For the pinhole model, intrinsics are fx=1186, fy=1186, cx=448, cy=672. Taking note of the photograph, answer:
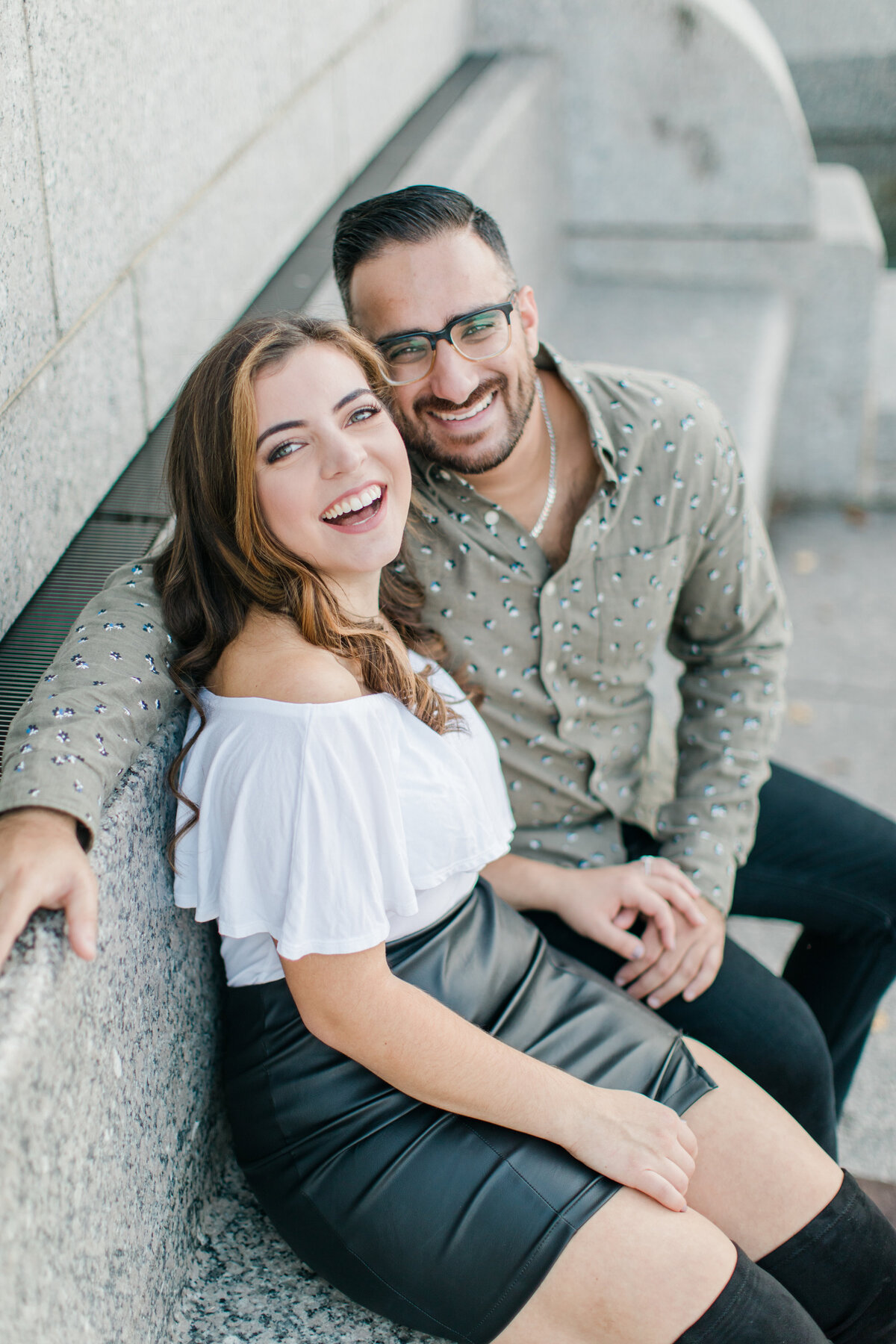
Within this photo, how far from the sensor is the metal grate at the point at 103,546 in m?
2.10

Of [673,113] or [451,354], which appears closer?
[451,354]

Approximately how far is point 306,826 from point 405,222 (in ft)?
3.98

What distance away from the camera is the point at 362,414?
2.01m

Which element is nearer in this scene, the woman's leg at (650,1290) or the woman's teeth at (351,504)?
the woman's leg at (650,1290)

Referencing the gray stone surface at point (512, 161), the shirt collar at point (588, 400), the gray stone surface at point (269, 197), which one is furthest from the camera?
the gray stone surface at point (512, 161)

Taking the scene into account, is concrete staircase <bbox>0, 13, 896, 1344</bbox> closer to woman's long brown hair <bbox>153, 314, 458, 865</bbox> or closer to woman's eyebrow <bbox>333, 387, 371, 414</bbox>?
woman's long brown hair <bbox>153, 314, 458, 865</bbox>

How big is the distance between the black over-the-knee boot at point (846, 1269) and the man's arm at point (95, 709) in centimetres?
131

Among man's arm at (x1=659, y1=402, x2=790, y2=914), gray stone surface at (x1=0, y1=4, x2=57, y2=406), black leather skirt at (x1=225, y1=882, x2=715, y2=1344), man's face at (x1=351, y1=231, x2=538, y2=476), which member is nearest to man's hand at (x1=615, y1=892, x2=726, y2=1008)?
man's arm at (x1=659, y1=402, x2=790, y2=914)

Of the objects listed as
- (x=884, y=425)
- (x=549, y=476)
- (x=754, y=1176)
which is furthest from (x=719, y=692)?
(x=884, y=425)

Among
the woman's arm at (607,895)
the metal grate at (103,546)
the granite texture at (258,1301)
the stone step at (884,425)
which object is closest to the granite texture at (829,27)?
the stone step at (884,425)

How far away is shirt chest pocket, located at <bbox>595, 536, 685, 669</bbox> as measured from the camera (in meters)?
2.48

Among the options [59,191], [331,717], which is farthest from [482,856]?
[59,191]

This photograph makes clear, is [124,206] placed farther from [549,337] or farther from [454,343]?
[549,337]

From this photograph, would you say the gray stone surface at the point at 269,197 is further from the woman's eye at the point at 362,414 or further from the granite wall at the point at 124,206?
the woman's eye at the point at 362,414
